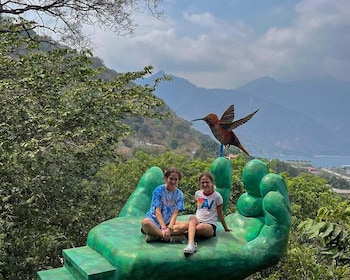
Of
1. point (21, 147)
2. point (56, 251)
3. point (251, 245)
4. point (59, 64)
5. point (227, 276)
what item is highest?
point (59, 64)

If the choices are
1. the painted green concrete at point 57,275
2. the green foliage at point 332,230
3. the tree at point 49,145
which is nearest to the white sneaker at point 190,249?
the green foliage at point 332,230

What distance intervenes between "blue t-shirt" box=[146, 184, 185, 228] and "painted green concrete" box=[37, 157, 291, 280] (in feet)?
0.80

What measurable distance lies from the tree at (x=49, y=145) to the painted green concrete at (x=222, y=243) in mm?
2194

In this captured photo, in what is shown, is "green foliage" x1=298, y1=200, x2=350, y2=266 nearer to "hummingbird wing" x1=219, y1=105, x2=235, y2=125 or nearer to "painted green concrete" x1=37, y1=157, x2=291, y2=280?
"painted green concrete" x1=37, y1=157, x2=291, y2=280

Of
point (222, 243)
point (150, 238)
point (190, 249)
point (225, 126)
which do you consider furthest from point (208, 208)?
point (225, 126)

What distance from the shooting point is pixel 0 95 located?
6941 millimetres

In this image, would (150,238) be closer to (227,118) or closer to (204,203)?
(204,203)

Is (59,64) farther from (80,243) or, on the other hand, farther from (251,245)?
Result: (251,245)

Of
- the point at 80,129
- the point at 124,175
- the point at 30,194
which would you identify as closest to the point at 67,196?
the point at 30,194

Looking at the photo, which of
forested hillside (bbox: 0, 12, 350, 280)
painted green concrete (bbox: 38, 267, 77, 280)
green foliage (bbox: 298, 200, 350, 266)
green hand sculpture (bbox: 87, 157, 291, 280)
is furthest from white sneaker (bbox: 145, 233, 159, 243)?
forested hillside (bbox: 0, 12, 350, 280)

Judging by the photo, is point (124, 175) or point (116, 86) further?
point (124, 175)

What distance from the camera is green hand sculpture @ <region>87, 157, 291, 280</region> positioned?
3779 mm

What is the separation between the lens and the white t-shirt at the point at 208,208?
4.23 metres

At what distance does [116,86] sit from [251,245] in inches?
181
